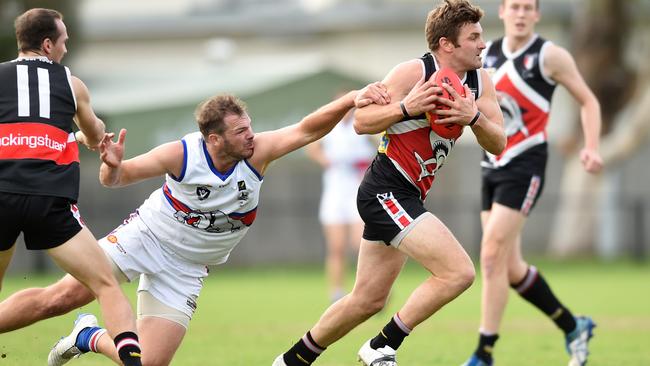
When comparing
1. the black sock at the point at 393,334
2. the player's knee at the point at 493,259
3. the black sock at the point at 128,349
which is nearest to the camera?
the black sock at the point at 128,349

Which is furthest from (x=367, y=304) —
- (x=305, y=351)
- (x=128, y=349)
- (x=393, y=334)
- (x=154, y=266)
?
(x=128, y=349)

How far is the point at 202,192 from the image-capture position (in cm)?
661

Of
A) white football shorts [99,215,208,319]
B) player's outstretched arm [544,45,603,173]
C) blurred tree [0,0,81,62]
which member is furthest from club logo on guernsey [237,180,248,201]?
blurred tree [0,0,81,62]

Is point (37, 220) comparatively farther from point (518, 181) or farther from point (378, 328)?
point (378, 328)

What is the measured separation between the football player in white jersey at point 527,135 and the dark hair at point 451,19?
6.02 ft

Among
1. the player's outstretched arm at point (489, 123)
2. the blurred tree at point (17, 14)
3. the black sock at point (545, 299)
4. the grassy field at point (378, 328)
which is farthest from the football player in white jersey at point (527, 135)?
the blurred tree at point (17, 14)

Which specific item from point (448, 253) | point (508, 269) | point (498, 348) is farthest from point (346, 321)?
point (498, 348)

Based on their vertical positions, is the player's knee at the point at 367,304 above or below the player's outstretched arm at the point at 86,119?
below

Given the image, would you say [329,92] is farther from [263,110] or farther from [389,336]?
[389,336]

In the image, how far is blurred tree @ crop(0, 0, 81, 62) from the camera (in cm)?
2059

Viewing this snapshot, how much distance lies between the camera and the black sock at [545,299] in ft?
26.9

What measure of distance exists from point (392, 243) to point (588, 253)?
17.6 metres

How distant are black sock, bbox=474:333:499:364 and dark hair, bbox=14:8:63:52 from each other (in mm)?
3386

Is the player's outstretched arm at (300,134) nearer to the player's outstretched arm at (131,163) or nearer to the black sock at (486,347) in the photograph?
the player's outstretched arm at (131,163)
